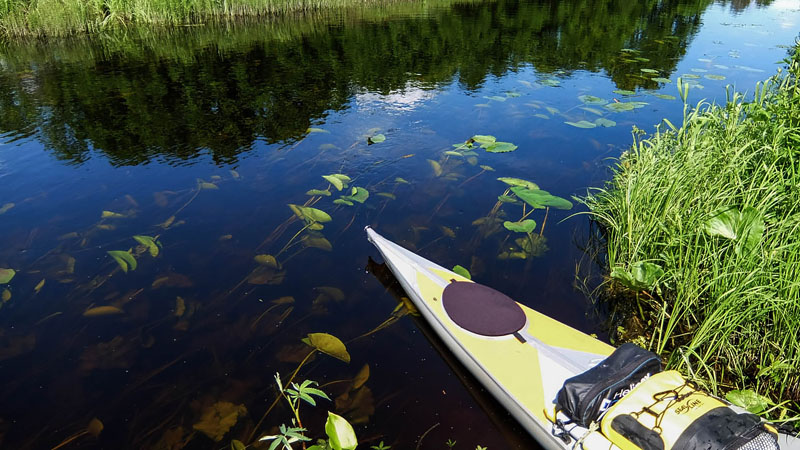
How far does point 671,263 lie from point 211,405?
392 centimetres

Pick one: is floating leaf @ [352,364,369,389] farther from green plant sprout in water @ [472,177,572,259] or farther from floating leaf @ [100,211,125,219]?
floating leaf @ [100,211,125,219]

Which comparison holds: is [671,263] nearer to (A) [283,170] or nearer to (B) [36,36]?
(A) [283,170]

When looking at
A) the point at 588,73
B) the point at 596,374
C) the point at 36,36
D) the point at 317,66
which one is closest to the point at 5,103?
the point at 36,36

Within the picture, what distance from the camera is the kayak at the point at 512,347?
9.07 feet

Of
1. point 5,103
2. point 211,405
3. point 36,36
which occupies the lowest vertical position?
point 211,405

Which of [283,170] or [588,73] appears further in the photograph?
[588,73]

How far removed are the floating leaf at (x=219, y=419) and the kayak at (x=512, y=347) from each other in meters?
1.69

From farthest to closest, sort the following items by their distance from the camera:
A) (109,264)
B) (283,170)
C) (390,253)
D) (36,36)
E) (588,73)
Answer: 1. (36,36)
2. (588,73)
3. (283,170)
4. (109,264)
5. (390,253)

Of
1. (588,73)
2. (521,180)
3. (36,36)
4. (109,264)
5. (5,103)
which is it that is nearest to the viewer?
(109,264)

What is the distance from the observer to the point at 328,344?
12.3ft

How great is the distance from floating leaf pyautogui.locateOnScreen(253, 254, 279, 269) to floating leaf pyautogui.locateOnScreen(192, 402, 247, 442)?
1.67 meters

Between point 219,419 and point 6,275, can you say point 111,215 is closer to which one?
point 6,275

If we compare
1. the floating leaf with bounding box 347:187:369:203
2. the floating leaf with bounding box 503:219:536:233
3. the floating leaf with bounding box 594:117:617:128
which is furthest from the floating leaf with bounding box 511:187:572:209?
the floating leaf with bounding box 594:117:617:128

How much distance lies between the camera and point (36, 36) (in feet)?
43.0
